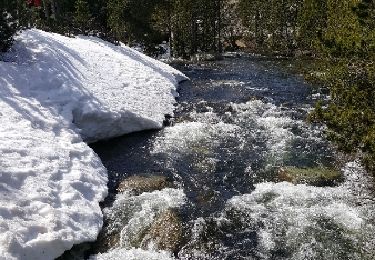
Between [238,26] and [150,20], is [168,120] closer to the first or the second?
[150,20]

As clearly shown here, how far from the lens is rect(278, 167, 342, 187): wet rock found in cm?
1692

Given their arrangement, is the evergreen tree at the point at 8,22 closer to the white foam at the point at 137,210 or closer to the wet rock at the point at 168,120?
the wet rock at the point at 168,120

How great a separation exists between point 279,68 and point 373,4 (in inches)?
A: 1010

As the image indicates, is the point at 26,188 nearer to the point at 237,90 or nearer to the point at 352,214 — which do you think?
the point at 352,214

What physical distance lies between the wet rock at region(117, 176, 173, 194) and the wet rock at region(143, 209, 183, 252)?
7.04ft

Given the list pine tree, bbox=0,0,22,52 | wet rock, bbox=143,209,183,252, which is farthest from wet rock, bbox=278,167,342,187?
pine tree, bbox=0,0,22,52

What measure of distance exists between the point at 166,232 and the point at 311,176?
6710 millimetres

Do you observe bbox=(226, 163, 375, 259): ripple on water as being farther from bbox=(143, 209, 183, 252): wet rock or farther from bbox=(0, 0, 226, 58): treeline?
bbox=(0, 0, 226, 58): treeline

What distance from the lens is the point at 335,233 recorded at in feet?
44.4

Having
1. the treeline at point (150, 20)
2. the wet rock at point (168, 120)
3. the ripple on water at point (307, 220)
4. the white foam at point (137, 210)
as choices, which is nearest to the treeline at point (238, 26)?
the treeline at point (150, 20)

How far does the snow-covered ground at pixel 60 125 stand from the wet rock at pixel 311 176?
23.1 ft

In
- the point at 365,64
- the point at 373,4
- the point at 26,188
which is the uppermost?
the point at 373,4

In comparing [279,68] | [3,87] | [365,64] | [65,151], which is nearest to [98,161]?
[65,151]

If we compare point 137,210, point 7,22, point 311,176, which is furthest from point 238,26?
point 137,210
